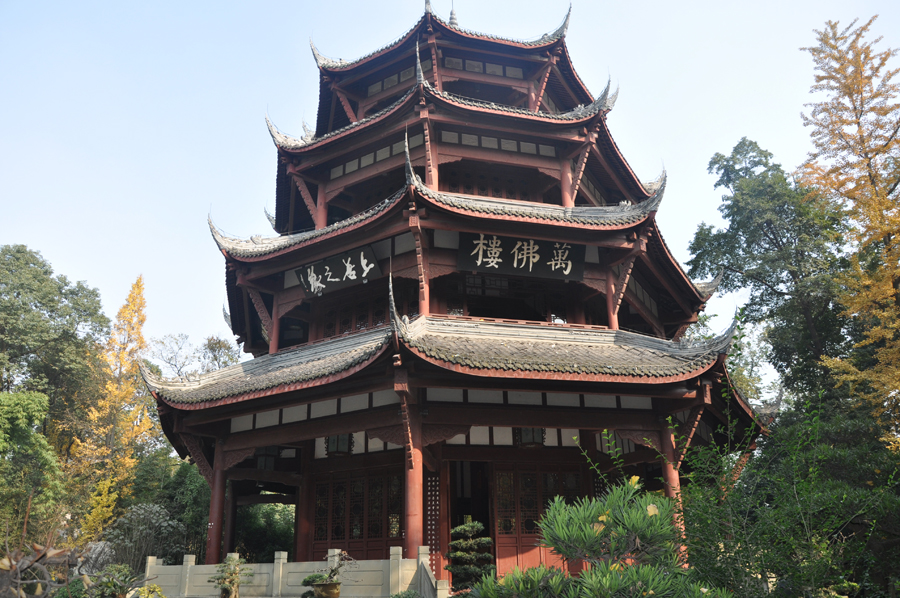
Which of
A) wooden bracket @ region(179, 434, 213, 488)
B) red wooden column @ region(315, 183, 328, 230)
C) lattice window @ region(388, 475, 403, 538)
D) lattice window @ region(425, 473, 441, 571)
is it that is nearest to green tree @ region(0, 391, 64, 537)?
wooden bracket @ region(179, 434, 213, 488)

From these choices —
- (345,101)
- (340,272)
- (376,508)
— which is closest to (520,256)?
(340,272)

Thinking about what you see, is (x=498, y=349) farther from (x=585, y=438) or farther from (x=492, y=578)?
(x=492, y=578)

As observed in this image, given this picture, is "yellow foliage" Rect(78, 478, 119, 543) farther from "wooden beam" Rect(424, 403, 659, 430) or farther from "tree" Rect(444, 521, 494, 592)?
"tree" Rect(444, 521, 494, 592)

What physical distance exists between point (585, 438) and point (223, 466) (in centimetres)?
881

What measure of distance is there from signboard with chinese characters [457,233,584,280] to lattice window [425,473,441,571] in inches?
204

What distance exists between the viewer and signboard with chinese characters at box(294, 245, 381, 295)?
16469mm

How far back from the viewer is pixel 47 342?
38125 mm

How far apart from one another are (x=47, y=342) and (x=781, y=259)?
1590 inches

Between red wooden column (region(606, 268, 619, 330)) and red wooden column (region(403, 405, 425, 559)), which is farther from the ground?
red wooden column (region(606, 268, 619, 330))

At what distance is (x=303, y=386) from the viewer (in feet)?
43.8

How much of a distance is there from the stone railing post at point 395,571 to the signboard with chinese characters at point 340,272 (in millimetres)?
7464

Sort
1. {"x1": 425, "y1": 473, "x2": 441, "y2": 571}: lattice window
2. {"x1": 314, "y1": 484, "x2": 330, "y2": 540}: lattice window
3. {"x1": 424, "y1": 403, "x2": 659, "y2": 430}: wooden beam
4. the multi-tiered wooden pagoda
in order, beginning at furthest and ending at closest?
{"x1": 314, "y1": 484, "x2": 330, "y2": 540}: lattice window
{"x1": 425, "y1": 473, "x2": 441, "y2": 571}: lattice window
the multi-tiered wooden pagoda
{"x1": 424, "y1": 403, "x2": 659, "y2": 430}: wooden beam

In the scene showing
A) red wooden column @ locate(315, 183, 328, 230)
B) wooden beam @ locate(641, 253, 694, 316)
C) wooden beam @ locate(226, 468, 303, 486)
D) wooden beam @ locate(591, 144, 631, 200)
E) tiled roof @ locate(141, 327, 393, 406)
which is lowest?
wooden beam @ locate(226, 468, 303, 486)

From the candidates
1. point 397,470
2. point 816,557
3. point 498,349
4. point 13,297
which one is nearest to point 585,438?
point 498,349
